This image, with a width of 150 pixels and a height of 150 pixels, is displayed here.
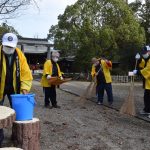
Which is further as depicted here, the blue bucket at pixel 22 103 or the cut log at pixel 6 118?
the blue bucket at pixel 22 103

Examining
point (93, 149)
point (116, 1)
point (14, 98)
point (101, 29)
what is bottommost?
point (93, 149)

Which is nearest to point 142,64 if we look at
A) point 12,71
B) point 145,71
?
point 145,71

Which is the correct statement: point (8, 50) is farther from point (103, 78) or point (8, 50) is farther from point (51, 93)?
point (103, 78)

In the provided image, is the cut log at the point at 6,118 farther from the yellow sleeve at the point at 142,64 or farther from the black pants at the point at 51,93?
the black pants at the point at 51,93

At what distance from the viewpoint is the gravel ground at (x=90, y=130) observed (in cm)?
757

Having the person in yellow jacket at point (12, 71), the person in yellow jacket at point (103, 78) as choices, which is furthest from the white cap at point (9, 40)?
the person in yellow jacket at point (103, 78)

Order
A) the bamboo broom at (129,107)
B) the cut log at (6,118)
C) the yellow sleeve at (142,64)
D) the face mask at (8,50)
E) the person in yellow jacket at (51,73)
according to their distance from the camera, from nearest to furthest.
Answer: the cut log at (6,118) → the face mask at (8,50) → the bamboo broom at (129,107) → the yellow sleeve at (142,64) → the person in yellow jacket at (51,73)

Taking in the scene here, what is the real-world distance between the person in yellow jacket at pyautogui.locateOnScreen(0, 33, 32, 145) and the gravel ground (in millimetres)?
983

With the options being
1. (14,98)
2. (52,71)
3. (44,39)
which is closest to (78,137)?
(14,98)

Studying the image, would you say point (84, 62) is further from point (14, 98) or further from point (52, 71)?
point (14, 98)

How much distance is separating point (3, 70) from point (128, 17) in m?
27.2

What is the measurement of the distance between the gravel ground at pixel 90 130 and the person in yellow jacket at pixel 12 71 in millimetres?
983

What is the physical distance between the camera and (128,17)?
33.2 m

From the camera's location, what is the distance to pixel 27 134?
6.80 metres
